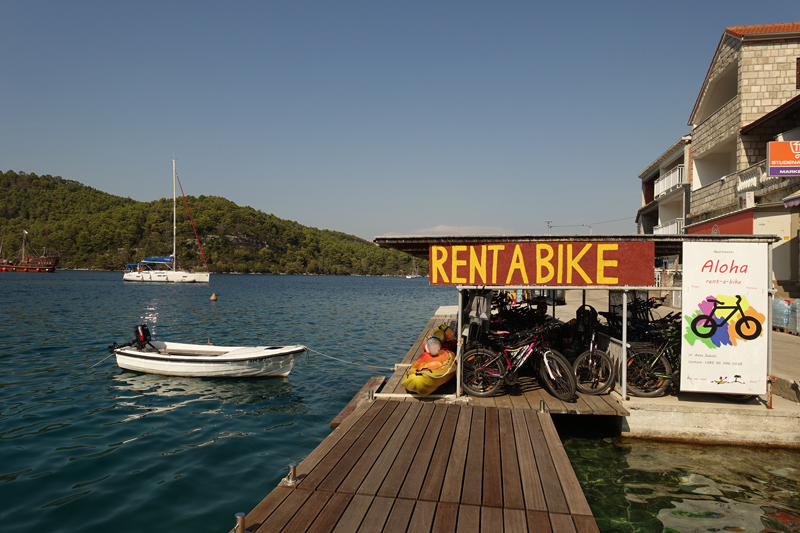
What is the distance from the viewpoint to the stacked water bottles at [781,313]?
627 inches

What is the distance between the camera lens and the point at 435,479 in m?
4.84

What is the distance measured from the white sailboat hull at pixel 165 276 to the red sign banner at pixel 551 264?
7852 centimetres

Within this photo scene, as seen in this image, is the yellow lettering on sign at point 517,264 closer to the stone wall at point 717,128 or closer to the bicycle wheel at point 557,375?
the bicycle wheel at point 557,375

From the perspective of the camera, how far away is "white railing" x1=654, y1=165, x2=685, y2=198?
88.0ft

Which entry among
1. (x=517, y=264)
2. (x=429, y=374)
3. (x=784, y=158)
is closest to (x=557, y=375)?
(x=517, y=264)

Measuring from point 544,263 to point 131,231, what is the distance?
157 metres

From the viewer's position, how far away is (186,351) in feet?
48.8

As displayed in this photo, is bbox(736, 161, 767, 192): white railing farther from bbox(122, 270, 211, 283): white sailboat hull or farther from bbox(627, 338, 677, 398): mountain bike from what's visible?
bbox(122, 270, 211, 283): white sailboat hull

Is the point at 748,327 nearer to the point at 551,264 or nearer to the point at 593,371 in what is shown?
the point at 593,371

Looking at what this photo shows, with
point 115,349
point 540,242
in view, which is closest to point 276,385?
point 115,349

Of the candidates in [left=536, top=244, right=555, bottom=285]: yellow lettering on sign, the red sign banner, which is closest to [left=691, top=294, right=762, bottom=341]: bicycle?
the red sign banner

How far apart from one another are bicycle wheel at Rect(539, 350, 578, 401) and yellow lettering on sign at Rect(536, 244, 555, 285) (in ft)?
4.42

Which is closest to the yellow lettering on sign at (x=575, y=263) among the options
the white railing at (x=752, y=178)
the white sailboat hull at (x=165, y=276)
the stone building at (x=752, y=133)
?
the stone building at (x=752, y=133)

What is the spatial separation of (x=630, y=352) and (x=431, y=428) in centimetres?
441
